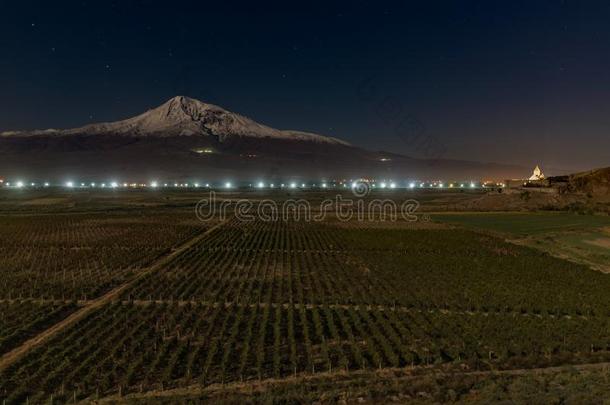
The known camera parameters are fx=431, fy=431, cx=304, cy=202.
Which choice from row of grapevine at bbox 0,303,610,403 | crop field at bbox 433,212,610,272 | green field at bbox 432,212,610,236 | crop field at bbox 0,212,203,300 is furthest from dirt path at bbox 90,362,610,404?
green field at bbox 432,212,610,236

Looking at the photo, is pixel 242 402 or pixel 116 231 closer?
pixel 242 402

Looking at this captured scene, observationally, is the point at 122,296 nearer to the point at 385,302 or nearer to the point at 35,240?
the point at 385,302

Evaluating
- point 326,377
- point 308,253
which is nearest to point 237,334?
point 326,377

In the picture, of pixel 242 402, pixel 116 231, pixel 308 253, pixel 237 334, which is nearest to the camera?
Answer: pixel 242 402

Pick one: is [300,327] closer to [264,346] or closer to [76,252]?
[264,346]

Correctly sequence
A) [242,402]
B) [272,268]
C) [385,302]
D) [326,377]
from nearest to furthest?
[242,402] < [326,377] < [385,302] < [272,268]

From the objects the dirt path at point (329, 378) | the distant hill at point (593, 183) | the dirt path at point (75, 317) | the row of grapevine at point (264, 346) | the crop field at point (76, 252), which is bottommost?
→ the dirt path at point (329, 378)

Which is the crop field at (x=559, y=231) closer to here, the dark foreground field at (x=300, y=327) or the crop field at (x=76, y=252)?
the dark foreground field at (x=300, y=327)

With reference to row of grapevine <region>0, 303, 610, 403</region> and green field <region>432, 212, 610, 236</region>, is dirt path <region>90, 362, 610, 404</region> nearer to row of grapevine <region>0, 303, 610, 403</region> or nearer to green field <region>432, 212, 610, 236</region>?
row of grapevine <region>0, 303, 610, 403</region>

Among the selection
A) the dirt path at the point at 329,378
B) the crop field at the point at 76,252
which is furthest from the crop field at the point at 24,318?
the dirt path at the point at 329,378
